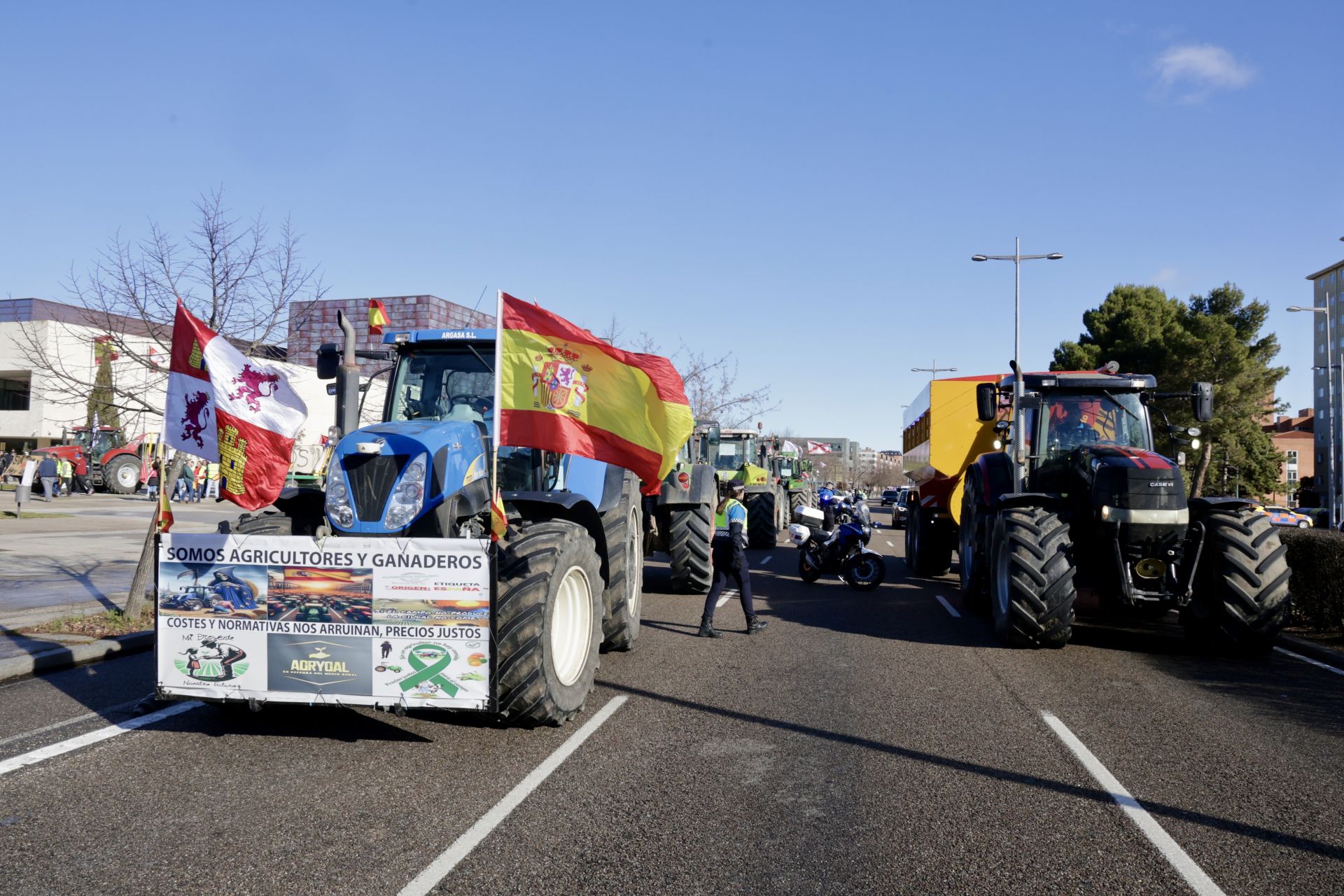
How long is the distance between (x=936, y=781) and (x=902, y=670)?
3294 mm

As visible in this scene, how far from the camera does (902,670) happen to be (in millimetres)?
8609

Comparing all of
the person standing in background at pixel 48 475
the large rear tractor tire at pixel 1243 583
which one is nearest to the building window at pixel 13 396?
the person standing in background at pixel 48 475

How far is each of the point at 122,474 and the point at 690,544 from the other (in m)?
32.4

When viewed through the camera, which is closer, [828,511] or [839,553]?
[839,553]

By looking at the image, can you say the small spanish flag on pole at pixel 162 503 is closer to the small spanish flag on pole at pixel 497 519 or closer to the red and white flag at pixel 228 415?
the red and white flag at pixel 228 415

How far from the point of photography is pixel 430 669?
5523 millimetres

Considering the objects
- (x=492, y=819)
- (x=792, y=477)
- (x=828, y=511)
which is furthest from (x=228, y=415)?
(x=792, y=477)

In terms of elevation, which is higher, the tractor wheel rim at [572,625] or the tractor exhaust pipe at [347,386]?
the tractor exhaust pipe at [347,386]

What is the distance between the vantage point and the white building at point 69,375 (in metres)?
10.8

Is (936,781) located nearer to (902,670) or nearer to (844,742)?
(844,742)

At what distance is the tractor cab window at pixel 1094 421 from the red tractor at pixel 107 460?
117 ft

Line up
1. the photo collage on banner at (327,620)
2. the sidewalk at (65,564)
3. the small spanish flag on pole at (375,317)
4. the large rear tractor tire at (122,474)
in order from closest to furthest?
the photo collage on banner at (327,620) < the small spanish flag on pole at (375,317) < the sidewalk at (65,564) < the large rear tractor tire at (122,474)

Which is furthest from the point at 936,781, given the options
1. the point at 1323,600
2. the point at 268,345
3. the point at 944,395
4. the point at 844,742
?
the point at 944,395

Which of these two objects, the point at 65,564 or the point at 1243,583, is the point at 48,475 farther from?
the point at 1243,583
